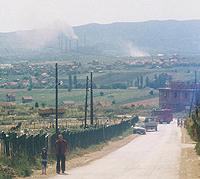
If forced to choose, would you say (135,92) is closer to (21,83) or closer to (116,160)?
(21,83)

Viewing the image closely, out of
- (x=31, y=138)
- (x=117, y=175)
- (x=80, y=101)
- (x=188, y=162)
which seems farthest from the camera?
(x=80, y=101)

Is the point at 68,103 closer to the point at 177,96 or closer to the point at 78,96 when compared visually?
the point at 78,96

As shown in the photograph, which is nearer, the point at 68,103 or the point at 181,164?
the point at 181,164

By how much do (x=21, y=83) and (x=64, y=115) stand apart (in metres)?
98.9

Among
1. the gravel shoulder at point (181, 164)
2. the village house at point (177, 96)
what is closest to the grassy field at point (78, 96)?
the village house at point (177, 96)

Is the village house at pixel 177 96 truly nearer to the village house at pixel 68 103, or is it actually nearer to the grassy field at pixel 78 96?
the grassy field at pixel 78 96

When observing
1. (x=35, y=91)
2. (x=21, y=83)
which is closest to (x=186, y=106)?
(x=35, y=91)

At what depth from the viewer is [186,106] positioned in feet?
406

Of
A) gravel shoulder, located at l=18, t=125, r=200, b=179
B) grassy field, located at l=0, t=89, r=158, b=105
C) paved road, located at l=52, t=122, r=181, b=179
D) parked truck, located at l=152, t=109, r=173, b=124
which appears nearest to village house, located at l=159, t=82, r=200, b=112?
grassy field, located at l=0, t=89, r=158, b=105

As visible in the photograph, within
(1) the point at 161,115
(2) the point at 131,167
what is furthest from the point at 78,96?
(2) the point at 131,167

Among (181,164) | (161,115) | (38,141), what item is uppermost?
(38,141)

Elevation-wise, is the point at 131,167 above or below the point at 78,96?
below

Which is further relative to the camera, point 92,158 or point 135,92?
point 135,92

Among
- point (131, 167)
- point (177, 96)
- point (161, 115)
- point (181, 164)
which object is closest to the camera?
point (131, 167)
